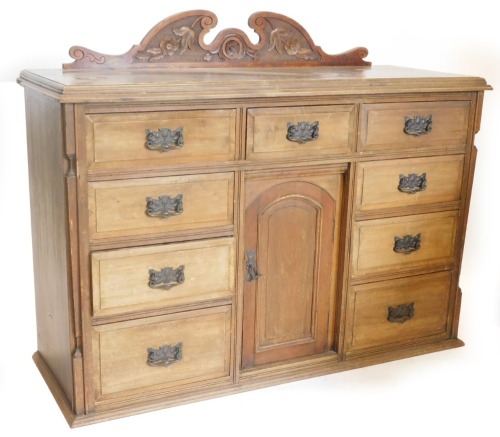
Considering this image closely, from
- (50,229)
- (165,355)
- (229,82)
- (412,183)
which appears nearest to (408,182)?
(412,183)

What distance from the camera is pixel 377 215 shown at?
10.3 feet

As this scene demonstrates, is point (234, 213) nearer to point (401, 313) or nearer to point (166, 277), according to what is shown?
point (166, 277)

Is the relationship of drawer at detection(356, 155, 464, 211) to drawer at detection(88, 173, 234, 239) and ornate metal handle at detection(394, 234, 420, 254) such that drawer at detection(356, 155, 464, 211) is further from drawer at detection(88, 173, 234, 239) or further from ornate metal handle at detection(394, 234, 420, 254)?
drawer at detection(88, 173, 234, 239)

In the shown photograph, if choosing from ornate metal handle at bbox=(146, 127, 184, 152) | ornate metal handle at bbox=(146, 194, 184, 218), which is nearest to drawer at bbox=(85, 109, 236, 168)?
ornate metal handle at bbox=(146, 127, 184, 152)

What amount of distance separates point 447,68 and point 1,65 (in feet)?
6.79

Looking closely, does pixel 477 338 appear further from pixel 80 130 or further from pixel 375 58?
pixel 80 130

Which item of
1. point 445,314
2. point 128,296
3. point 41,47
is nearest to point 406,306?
point 445,314

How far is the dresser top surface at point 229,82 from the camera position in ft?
8.36

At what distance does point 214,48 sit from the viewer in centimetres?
323

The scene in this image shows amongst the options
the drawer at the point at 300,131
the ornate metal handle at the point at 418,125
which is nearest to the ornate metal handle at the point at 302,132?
the drawer at the point at 300,131

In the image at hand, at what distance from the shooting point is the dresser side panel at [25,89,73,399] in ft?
8.71

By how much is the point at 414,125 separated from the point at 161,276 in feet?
3.62

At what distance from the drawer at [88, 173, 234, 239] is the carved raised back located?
0.62 metres

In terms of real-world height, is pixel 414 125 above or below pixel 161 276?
above
